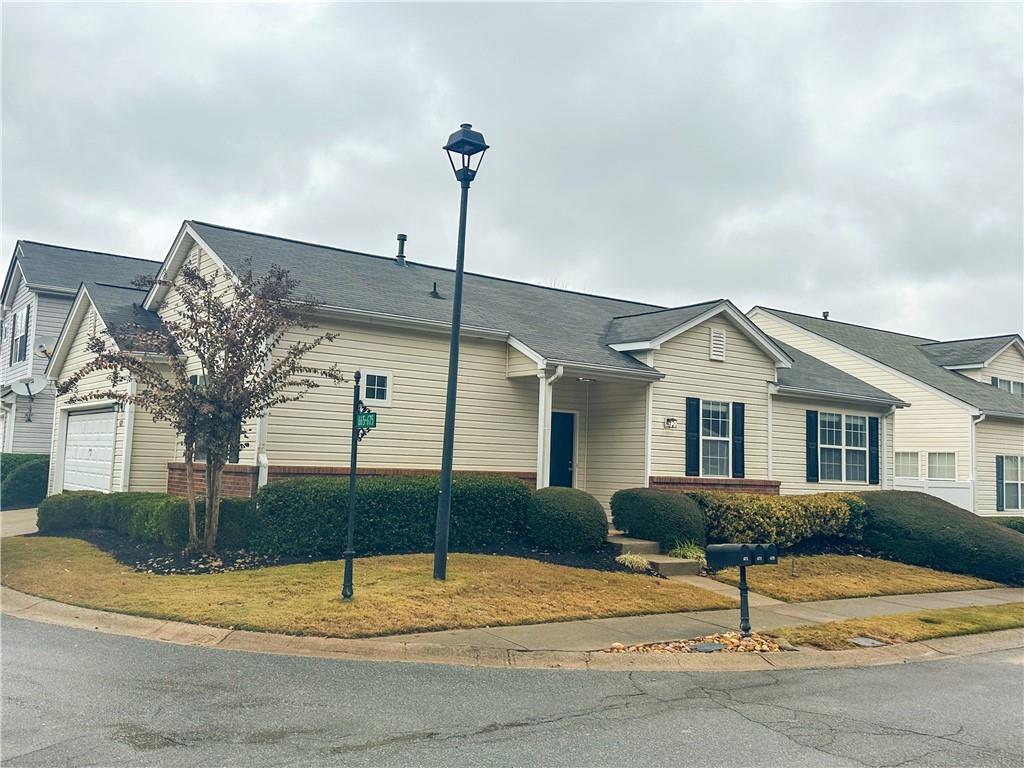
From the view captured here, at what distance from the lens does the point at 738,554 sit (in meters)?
9.86

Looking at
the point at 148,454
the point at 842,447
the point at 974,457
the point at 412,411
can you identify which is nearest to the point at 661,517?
the point at 412,411

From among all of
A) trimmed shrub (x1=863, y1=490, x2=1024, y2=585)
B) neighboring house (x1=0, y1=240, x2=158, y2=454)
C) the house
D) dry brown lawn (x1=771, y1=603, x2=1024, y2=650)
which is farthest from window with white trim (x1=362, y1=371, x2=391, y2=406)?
neighboring house (x1=0, y1=240, x2=158, y2=454)

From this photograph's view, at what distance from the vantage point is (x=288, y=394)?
1475cm

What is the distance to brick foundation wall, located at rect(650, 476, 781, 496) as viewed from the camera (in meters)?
17.3

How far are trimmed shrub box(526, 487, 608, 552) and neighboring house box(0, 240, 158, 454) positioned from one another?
17.4 metres

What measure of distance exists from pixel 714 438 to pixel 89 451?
13.8m

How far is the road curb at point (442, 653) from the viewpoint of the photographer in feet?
27.3

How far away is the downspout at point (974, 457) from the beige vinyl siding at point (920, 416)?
0.10 meters

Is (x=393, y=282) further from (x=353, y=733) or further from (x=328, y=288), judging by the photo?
(x=353, y=733)

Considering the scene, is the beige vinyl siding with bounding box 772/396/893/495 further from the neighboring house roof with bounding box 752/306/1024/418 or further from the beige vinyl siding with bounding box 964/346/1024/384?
the beige vinyl siding with bounding box 964/346/1024/384

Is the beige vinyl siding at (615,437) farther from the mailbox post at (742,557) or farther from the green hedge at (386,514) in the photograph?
the mailbox post at (742,557)

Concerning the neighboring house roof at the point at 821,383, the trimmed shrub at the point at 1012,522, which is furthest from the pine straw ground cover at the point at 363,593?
the trimmed shrub at the point at 1012,522

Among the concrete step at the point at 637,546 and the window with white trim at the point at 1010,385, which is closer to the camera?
the concrete step at the point at 637,546

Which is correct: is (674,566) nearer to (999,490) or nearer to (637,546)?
(637,546)
